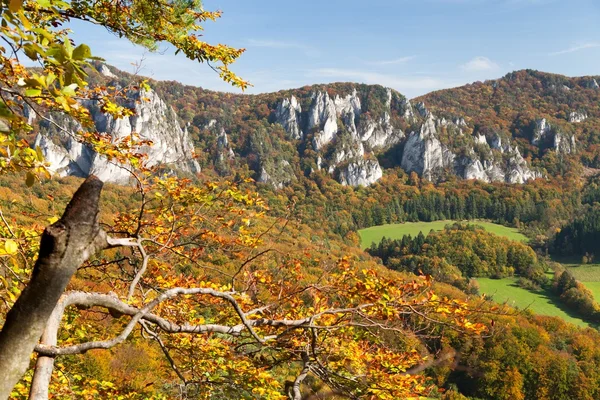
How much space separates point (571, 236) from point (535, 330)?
3246 inches

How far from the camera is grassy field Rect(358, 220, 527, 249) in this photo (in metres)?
123

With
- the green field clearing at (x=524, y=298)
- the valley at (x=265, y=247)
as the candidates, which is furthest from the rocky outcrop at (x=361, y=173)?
the green field clearing at (x=524, y=298)

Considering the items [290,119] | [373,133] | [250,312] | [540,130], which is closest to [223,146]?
[290,119]

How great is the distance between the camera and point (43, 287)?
70.9 inches

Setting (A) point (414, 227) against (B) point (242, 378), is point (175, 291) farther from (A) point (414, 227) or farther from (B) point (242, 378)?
(A) point (414, 227)

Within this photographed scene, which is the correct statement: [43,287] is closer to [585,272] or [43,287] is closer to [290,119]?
[585,272]

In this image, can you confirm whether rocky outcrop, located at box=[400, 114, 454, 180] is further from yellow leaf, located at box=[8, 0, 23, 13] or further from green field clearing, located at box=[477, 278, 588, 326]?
yellow leaf, located at box=[8, 0, 23, 13]

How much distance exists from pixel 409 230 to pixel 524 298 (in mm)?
61286

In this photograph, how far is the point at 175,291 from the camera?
3174 mm

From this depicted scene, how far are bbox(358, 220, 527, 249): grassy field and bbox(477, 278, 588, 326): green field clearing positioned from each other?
38358mm

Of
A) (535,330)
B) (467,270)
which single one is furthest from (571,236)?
(535,330)

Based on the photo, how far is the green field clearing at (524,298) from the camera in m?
64.3

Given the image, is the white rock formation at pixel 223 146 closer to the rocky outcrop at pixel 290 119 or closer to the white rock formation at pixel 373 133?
the rocky outcrop at pixel 290 119

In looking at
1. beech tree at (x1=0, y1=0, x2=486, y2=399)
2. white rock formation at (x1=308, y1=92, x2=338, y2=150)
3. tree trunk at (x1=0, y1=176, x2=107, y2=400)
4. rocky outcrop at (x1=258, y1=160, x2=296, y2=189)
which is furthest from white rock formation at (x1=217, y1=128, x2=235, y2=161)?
tree trunk at (x1=0, y1=176, x2=107, y2=400)
